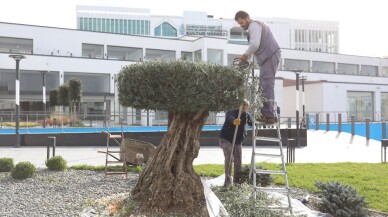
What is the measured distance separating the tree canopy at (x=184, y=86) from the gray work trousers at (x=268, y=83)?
0.44 meters

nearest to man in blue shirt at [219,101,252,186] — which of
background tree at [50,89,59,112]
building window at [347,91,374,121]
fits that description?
background tree at [50,89,59,112]

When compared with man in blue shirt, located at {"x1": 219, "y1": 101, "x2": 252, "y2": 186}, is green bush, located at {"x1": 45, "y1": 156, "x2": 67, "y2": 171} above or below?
below

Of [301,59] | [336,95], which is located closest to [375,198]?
[336,95]

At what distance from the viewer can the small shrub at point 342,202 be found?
211 inches

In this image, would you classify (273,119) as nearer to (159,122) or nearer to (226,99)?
(226,99)

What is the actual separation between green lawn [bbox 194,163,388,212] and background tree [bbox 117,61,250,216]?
286cm

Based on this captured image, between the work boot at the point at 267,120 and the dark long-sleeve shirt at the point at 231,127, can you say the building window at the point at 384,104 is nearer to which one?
the dark long-sleeve shirt at the point at 231,127

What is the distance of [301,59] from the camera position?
55.8 meters

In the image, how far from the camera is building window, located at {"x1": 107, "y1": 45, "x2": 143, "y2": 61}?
148 ft

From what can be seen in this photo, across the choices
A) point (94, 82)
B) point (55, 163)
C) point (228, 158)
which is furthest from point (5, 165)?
point (94, 82)

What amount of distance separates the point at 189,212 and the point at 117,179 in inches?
137

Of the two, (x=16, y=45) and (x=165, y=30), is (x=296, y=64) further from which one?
(x=16, y=45)

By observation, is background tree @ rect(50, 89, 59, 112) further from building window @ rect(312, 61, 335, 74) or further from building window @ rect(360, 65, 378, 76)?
building window @ rect(360, 65, 378, 76)

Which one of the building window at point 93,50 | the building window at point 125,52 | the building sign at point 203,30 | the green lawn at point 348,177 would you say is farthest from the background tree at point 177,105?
the building sign at point 203,30
